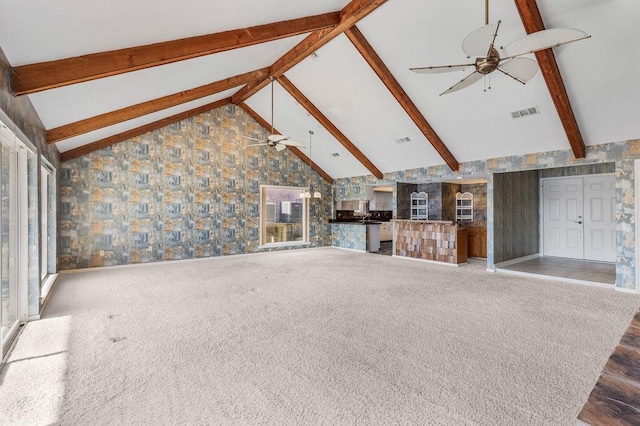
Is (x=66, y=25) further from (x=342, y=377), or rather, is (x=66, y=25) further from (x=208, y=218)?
(x=208, y=218)

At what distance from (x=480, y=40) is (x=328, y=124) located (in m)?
5.19

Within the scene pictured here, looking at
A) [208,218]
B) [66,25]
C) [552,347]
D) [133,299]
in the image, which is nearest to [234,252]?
[208,218]

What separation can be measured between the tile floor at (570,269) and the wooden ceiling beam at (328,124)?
4046mm

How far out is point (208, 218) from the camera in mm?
8164

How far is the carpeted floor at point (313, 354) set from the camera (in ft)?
6.70

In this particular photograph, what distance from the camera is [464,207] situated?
33.4ft

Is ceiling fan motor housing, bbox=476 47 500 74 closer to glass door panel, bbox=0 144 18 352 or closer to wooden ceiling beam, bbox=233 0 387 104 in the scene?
wooden ceiling beam, bbox=233 0 387 104

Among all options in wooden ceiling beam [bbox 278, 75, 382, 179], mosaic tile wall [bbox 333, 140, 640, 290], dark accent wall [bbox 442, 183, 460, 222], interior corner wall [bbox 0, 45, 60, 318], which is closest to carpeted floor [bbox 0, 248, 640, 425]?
interior corner wall [bbox 0, 45, 60, 318]

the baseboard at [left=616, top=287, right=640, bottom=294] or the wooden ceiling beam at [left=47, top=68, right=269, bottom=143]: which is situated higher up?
the wooden ceiling beam at [left=47, top=68, right=269, bottom=143]

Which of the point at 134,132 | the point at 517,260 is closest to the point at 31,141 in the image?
the point at 134,132

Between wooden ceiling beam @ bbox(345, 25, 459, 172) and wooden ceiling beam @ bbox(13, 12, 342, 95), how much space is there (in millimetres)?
933

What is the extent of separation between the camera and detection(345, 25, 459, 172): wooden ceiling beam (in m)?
4.93

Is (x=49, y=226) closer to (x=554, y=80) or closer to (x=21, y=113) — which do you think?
(x=21, y=113)

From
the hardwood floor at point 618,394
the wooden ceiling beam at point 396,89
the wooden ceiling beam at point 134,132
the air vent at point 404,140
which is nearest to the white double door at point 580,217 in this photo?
the wooden ceiling beam at point 396,89
